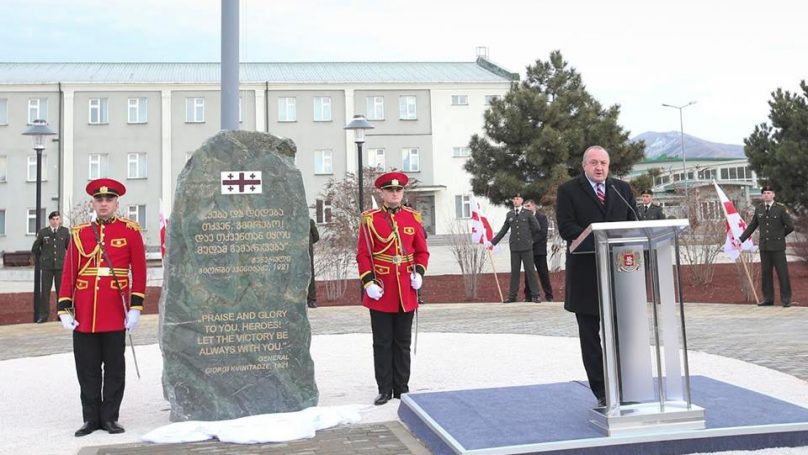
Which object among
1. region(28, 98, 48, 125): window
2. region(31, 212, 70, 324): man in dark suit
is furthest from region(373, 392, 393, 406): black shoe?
region(28, 98, 48, 125): window

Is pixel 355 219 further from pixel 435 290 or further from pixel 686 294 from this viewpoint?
pixel 686 294

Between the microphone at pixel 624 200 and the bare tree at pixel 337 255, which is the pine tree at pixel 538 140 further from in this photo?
the microphone at pixel 624 200

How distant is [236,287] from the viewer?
6.80 m

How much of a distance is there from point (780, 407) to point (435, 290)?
605 inches

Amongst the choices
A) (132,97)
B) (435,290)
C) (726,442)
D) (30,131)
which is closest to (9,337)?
(30,131)

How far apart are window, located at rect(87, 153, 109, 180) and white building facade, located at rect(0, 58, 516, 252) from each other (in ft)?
0.24

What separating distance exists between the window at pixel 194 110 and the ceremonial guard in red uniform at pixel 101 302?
41.8 metres

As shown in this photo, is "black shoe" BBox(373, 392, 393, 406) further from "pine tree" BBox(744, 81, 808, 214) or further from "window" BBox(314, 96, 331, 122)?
"window" BBox(314, 96, 331, 122)

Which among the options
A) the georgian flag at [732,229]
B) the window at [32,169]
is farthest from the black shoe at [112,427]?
the window at [32,169]

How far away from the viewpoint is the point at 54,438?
20.6 feet

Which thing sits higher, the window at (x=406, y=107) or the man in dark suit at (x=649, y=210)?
the window at (x=406, y=107)

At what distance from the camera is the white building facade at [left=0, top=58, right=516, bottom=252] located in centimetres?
4625

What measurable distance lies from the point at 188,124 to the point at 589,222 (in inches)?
1724

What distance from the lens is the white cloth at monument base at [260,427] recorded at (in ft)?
19.7
